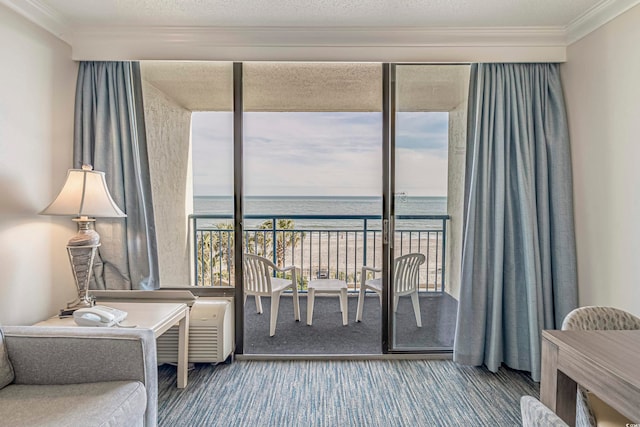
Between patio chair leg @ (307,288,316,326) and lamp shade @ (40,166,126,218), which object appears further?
patio chair leg @ (307,288,316,326)

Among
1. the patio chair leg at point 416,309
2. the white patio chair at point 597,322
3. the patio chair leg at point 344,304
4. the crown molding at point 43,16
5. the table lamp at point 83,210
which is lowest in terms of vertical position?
the patio chair leg at point 344,304

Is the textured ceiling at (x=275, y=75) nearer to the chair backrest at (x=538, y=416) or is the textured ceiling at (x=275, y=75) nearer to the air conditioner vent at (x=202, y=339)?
the air conditioner vent at (x=202, y=339)

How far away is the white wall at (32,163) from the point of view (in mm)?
1983

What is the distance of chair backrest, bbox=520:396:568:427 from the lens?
74 cm

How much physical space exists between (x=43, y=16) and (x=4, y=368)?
2.08 meters

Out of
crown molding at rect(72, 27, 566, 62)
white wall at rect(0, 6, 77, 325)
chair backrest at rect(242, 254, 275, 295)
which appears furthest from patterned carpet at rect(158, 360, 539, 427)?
crown molding at rect(72, 27, 566, 62)

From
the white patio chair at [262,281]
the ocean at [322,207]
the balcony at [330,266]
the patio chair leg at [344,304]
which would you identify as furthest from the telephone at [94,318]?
the patio chair leg at [344,304]

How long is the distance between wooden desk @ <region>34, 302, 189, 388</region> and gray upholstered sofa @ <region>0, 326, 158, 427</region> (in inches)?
9.3

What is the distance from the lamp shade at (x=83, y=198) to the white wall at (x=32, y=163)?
0.82 feet

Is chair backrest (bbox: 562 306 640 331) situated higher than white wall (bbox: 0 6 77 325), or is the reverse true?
white wall (bbox: 0 6 77 325)

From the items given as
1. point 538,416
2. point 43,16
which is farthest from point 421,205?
point 43,16

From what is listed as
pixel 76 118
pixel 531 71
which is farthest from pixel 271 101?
pixel 531 71

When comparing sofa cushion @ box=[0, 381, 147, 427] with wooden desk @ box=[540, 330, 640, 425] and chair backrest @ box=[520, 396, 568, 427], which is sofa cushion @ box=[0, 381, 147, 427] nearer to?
chair backrest @ box=[520, 396, 568, 427]

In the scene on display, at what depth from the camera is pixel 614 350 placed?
3.89 feet
